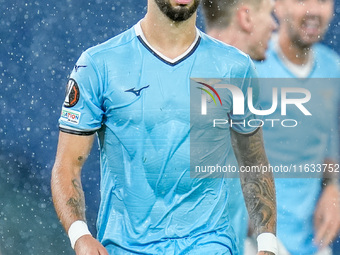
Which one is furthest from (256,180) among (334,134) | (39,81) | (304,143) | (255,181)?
(39,81)

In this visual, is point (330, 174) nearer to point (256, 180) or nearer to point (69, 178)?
point (256, 180)

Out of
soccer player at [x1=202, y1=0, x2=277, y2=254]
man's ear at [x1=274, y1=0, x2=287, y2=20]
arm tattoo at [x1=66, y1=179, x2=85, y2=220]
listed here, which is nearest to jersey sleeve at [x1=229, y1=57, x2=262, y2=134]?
arm tattoo at [x1=66, y1=179, x2=85, y2=220]

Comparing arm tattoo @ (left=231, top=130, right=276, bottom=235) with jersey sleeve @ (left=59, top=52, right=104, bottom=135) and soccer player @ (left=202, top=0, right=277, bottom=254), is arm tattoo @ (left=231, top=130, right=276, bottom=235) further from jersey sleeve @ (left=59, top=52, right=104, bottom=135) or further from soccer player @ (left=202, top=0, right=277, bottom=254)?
soccer player @ (left=202, top=0, right=277, bottom=254)

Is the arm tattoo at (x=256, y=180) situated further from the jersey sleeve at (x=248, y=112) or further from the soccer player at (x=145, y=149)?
the soccer player at (x=145, y=149)

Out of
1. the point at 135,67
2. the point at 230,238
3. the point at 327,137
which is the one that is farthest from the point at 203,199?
the point at 327,137

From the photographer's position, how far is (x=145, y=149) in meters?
3.47

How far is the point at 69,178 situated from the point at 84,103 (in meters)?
0.27

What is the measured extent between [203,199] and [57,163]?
1.73ft

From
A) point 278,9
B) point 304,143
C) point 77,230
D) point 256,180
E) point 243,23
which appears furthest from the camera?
point 278,9

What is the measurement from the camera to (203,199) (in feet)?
11.4

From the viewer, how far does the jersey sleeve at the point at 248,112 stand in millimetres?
3627

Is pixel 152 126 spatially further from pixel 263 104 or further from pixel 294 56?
pixel 294 56

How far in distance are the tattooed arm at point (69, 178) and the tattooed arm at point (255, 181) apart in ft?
1.93

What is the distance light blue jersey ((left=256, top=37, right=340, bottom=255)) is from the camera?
14.7 ft
